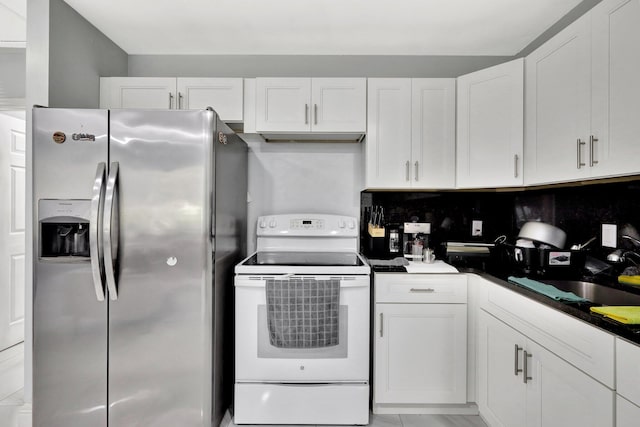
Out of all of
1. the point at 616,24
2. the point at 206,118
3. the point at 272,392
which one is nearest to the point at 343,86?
the point at 206,118

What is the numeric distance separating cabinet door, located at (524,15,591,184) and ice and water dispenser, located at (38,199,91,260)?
2355mm

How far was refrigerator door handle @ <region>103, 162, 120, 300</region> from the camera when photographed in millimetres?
1691

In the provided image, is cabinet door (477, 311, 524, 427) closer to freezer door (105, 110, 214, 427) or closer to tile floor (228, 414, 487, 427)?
tile floor (228, 414, 487, 427)

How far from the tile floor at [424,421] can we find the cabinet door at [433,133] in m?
1.45

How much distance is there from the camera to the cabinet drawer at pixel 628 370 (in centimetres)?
101

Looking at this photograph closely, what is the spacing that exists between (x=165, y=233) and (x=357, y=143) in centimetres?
157

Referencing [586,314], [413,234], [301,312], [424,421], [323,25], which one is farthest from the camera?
[413,234]

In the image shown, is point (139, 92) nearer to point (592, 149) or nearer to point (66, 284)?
point (66, 284)

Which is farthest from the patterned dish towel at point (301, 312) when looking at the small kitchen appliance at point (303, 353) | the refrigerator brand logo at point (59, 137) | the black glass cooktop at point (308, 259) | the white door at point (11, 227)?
the white door at point (11, 227)

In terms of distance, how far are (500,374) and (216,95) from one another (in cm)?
239

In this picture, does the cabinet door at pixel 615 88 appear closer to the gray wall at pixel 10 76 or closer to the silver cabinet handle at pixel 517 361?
the silver cabinet handle at pixel 517 361

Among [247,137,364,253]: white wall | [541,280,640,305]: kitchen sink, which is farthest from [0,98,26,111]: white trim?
[541,280,640,305]: kitchen sink

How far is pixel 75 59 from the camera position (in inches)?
84.4

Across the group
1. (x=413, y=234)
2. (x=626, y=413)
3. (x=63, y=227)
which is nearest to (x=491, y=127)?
(x=413, y=234)
